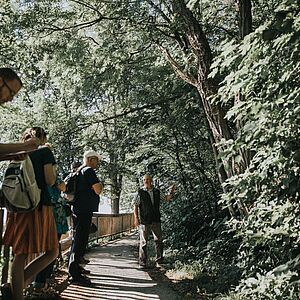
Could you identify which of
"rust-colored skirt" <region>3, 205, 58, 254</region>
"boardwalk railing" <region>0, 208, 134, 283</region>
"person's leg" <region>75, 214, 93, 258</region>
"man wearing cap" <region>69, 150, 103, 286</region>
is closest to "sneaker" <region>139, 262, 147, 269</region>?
"boardwalk railing" <region>0, 208, 134, 283</region>

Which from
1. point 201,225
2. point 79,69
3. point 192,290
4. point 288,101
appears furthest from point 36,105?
point 288,101

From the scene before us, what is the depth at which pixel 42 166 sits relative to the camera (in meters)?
4.07

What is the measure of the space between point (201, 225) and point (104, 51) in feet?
16.3

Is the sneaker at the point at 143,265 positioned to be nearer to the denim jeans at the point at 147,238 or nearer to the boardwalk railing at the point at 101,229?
the denim jeans at the point at 147,238

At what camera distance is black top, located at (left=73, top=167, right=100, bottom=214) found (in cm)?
590

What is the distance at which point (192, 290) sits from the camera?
20.5 feet

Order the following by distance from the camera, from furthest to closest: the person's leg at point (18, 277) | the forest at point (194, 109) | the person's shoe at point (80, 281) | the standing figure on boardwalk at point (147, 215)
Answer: the standing figure on boardwalk at point (147, 215)
the person's shoe at point (80, 281)
the forest at point (194, 109)
the person's leg at point (18, 277)

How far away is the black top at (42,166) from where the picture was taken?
4.02 meters

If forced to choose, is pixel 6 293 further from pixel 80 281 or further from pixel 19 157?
pixel 80 281

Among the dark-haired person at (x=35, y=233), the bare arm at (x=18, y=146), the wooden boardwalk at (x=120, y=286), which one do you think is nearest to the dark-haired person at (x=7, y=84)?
the bare arm at (x=18, y=146)

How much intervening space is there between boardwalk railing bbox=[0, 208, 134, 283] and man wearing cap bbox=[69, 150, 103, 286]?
817 millimetres

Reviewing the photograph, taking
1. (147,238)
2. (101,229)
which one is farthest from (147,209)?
A: (101,229)

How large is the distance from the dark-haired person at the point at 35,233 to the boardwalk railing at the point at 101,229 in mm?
138

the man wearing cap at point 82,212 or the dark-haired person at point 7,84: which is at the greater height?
the dark-haired person at point 7,84
